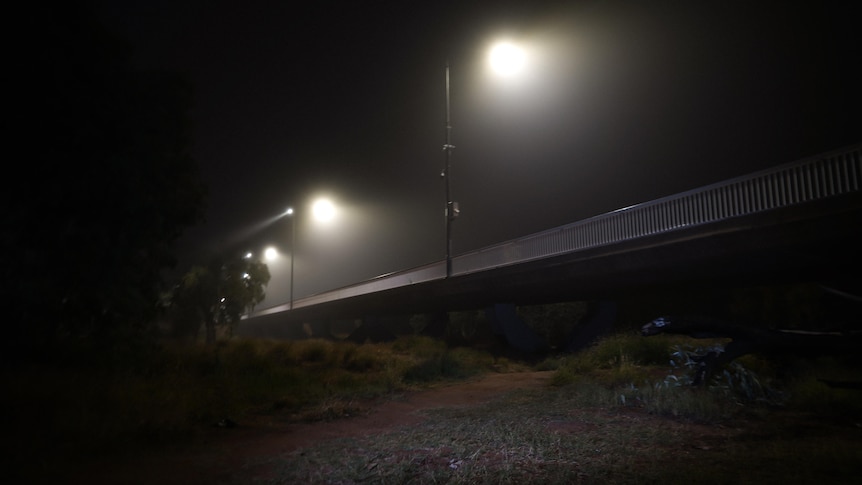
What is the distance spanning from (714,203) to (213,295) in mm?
23901

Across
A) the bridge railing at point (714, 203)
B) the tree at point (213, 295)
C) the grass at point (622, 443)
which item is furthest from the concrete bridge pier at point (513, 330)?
the tree at point (213, 295)

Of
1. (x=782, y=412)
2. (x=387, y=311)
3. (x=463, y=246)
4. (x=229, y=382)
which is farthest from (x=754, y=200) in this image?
(x=387, y=311)

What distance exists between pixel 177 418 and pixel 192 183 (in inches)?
229

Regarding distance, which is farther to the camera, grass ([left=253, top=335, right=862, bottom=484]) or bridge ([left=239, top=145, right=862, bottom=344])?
bridge ([left=239, top=145, right=862, bottom=344])

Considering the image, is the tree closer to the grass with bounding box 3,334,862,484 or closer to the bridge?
the bridge

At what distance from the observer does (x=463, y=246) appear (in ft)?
108

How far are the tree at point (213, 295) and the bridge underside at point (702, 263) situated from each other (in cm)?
1158

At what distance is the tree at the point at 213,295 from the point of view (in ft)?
95.5

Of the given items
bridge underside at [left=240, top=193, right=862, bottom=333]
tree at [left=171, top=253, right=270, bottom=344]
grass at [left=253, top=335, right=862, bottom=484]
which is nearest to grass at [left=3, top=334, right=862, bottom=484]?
grass at [left=253, top=335, right=862, bottom=484]

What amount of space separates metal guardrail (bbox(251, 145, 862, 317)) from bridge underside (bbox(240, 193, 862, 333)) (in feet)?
0.89

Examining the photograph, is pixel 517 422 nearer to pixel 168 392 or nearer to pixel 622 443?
pixel 622 443

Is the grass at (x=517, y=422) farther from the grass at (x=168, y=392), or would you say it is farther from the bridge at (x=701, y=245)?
the bridge at (x=701, y=245)

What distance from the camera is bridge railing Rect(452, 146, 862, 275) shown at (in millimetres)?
11664

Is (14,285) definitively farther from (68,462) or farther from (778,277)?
(778,277)
